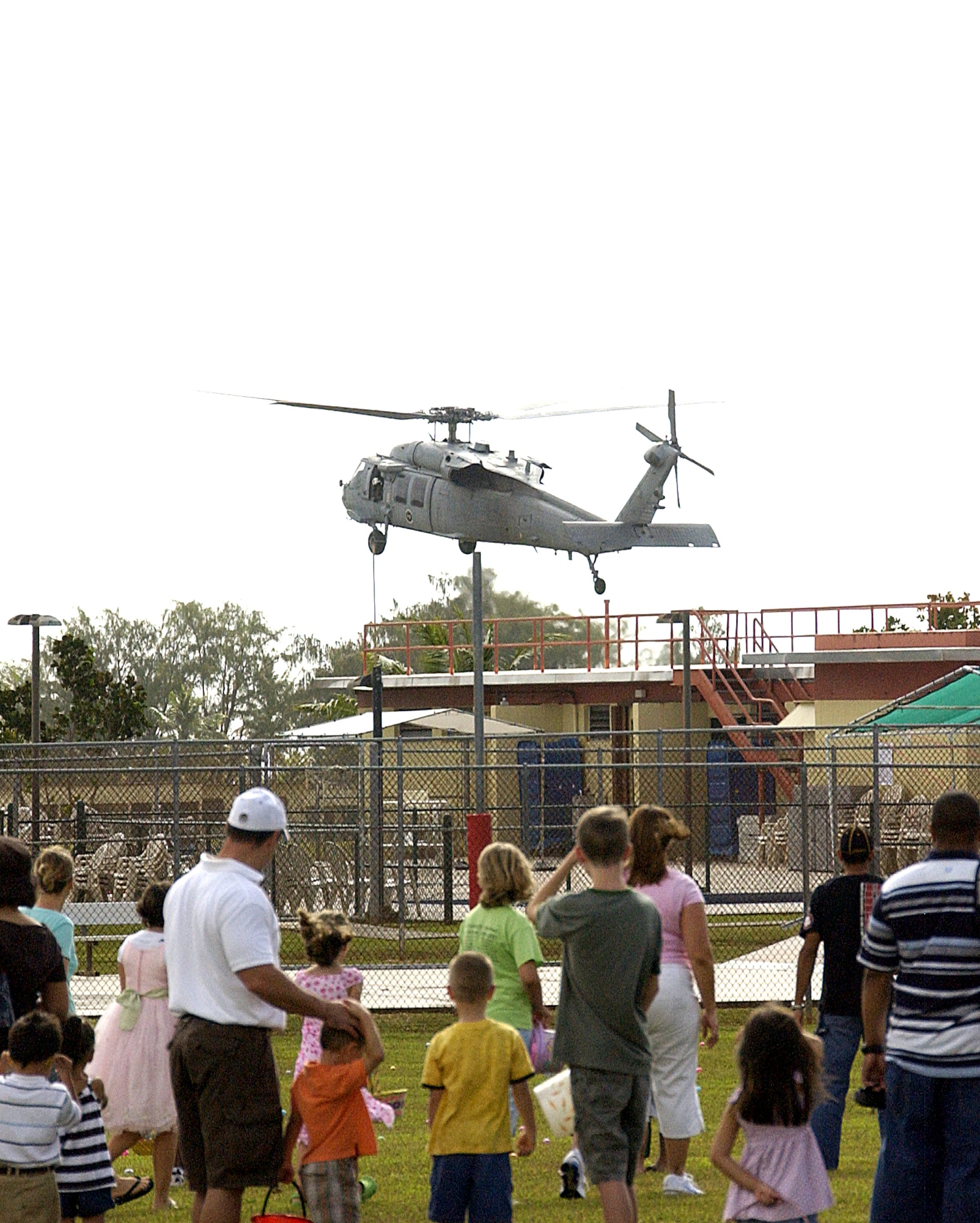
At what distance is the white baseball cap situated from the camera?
562 centimetres

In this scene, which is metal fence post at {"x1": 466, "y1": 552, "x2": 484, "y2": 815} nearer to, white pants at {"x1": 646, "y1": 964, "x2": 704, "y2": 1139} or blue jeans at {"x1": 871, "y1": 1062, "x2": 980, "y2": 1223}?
white pants at {"x1": 646, "y1": 964, "x2": 704, "y2": 1139}

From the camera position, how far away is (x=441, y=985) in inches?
612

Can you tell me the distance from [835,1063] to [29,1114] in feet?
11.5

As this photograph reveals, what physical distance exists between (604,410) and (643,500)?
183 cm

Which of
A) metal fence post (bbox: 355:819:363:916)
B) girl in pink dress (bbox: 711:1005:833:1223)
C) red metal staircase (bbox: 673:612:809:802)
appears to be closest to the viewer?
girl in pink dress (bbox: 711:1005:833:1223)

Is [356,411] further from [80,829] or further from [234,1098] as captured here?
[234,1098]

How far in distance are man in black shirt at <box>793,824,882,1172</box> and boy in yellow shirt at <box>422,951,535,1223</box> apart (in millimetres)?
1886

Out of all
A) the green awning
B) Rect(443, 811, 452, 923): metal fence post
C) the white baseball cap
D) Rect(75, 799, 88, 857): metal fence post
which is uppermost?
the green awning

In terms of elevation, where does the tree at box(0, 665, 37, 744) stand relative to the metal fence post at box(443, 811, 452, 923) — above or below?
above

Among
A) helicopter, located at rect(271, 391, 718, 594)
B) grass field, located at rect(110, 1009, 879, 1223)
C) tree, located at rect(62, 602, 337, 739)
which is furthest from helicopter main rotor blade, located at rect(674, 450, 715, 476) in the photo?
tree, located at rect(62, 602, 337, 739)

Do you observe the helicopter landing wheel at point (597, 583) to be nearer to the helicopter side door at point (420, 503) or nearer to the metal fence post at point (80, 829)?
the helicopter side door at point (420, 503)

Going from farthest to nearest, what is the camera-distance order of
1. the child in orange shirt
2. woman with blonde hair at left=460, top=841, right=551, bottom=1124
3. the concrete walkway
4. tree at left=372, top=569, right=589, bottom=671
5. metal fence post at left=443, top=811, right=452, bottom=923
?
tree at left=372, top=569, right=589, bottom=671
metal fence post at left=443, top=811, right=452, bottom=923
the concrete walkway
woman with blonde hair at left=460, top=841, right=551, bottom=1124
the child in orange shirt

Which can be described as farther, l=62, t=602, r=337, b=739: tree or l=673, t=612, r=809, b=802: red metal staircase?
l=62, t=602, r=337, b=739: tree

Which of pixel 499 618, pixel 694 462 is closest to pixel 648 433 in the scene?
pixel 694 462
